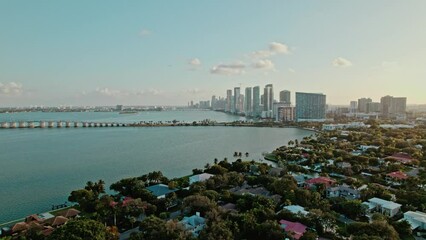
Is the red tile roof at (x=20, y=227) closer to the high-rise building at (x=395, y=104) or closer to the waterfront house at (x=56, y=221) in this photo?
the waterfront house at (x=56, y=221)

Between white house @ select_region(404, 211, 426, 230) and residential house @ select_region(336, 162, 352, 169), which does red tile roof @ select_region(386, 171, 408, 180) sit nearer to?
residential house @ select_region(336, 162, 352, 169)

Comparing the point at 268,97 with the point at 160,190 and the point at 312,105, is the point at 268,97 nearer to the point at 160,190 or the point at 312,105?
the point at 312,105

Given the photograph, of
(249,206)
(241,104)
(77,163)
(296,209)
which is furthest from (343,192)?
(241,104)

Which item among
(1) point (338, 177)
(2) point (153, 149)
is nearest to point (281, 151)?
(1) point (338, 177)

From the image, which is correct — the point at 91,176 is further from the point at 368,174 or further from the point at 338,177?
the point at 368,174

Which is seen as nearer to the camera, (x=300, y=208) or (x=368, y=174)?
(x=300, y=208)

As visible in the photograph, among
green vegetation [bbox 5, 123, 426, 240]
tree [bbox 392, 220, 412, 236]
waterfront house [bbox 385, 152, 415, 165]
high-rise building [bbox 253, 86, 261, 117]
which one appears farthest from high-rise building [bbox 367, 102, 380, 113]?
tree [bbox 392, 220, 412, 236]
